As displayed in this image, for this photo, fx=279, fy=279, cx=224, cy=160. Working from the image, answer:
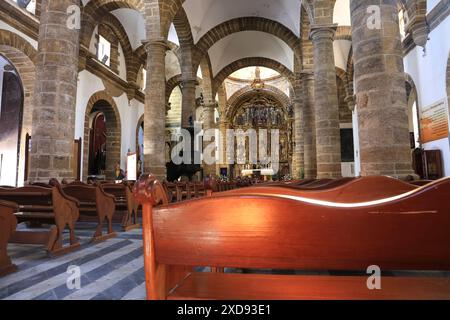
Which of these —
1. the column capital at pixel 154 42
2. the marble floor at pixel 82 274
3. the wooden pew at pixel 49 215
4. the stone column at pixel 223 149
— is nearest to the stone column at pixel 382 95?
the marble floor at pixel 82 274

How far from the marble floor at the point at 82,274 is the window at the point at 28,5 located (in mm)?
9208

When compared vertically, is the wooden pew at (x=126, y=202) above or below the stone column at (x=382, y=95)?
below

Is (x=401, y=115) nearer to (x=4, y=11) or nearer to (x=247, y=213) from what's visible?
(x=247, y=213)

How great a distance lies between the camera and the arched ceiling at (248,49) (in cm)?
1683

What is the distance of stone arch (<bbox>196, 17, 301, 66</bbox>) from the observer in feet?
45.7

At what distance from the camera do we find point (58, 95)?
532cm

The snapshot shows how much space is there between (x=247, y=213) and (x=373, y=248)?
0.34 metres

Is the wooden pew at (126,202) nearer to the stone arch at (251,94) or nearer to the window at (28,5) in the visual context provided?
the window at (28,5)

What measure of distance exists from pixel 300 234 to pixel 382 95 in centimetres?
411

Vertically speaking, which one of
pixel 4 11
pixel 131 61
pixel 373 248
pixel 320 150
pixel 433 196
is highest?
pixel 131 61

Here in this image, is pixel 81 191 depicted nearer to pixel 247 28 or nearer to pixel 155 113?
pixel 155 113

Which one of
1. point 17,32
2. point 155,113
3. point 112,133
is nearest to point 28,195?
point 155,113
